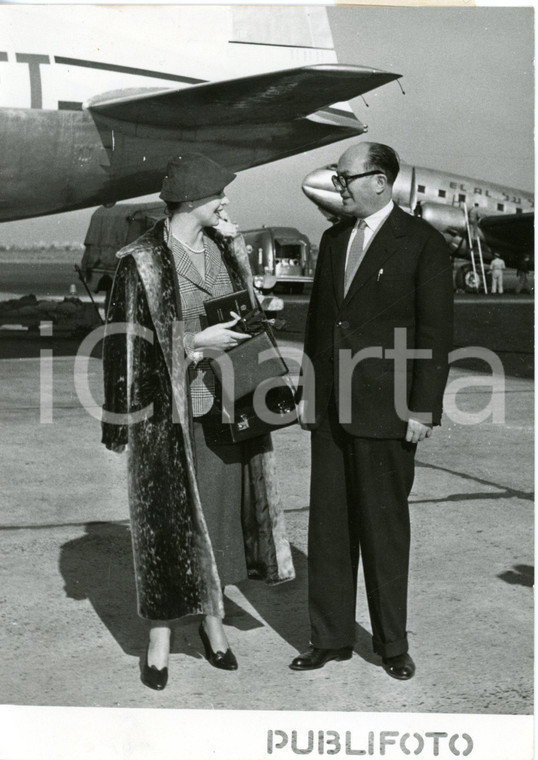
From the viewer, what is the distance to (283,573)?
3432 mm

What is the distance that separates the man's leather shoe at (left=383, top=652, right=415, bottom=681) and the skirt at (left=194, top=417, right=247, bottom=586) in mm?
595

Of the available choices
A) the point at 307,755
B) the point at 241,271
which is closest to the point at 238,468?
the point at 241,271

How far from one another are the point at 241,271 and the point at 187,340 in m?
0.37

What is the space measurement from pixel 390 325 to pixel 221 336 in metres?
0.57

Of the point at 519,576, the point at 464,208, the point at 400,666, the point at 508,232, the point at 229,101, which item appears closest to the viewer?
the point at 400,666

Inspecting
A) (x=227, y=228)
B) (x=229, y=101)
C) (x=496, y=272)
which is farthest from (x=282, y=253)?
(x=227, y=228)

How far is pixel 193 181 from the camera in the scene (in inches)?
124

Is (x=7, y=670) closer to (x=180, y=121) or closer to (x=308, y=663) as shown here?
(x=308, y=663)

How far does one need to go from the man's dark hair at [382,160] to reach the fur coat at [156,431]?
2.44 ft

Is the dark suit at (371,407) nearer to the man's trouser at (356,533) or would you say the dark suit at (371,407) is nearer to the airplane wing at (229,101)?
the man's trouser at (356,533)

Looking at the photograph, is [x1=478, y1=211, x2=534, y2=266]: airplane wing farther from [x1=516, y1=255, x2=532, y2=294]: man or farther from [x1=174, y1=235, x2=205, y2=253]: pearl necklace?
[x1=174, y1=235, x2=205, y2=253]: pearl necklace

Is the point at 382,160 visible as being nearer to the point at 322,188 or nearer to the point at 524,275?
the point at 322,188

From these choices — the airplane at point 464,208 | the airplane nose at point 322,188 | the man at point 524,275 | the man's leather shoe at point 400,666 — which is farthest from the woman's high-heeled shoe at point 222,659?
the man at point 524,275

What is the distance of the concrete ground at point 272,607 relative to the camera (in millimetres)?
3145
